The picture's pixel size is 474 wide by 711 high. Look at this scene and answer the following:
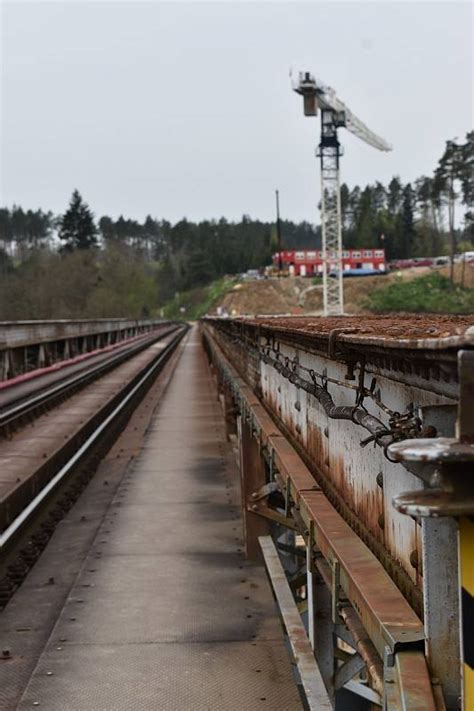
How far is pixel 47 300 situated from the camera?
70.2 m

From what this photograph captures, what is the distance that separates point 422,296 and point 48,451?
74389 mm

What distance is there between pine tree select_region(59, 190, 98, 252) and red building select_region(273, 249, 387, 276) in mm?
26943

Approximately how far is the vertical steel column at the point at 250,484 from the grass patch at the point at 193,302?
392 ft

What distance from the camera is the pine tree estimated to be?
118 m

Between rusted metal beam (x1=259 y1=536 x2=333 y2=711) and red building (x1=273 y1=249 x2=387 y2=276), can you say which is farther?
red building (x1=273 y1=249 x2=387 y2=276)

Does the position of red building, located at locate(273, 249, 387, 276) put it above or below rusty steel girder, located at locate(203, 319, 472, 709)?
above

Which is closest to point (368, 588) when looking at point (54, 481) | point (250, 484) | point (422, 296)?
point (250, 484)

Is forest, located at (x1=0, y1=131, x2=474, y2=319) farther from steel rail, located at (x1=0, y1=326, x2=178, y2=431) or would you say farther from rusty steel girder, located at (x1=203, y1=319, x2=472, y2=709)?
rusty steel girder, located at (x1=203, y1=319, x2=472, y2=709)

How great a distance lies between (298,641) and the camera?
4551 mm

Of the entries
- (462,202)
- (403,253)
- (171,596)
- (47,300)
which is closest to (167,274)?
(403,253)

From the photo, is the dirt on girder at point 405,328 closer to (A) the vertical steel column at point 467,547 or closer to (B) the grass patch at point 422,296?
(A) the vertical steel column at point 467,547

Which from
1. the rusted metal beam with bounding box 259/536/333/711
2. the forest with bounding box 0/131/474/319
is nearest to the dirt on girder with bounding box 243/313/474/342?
the rusted metal beam with bounding box 259/536/333/711

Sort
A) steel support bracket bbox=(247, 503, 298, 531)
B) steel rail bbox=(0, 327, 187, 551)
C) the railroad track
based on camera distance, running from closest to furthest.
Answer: steel support bracket bbox=(247, 503, 298, 531) → steel rail bbox=(0, 327, 187, 551) → the railroad track

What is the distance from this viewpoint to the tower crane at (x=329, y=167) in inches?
2869
